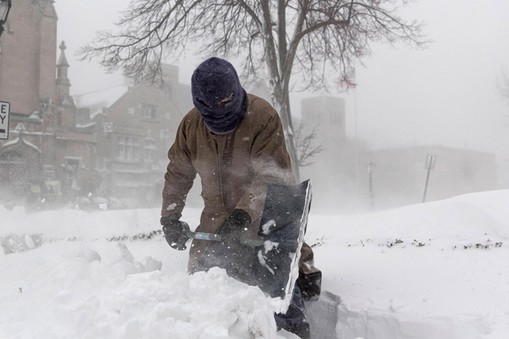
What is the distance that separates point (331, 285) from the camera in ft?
14.1

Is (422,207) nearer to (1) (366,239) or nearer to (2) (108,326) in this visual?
(1) (366,239)

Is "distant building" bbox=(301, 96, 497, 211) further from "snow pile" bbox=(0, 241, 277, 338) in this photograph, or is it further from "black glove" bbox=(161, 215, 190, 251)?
"snow pile" bbox=(0, 241, 277, 338)

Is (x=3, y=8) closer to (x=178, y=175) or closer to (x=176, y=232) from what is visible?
(x=178, y=175)

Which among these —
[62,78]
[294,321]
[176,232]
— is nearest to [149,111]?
[62,78]

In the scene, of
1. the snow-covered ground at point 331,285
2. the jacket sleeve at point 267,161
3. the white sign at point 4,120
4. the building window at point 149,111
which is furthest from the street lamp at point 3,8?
the building window at point 149,111

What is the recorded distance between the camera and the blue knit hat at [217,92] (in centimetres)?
287

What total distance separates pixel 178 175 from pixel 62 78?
33.3 m

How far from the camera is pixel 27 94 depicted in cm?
3119

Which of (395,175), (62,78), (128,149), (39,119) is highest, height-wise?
(62,78)

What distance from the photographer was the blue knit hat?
2867 millimetres

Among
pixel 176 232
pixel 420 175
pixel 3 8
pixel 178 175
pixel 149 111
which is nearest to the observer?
pixel 176 232

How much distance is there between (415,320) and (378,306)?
380 millimetres

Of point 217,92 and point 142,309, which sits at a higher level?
point 217,92

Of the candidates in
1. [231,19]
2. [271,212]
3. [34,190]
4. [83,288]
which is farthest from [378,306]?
[34,190]
